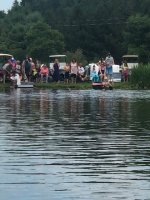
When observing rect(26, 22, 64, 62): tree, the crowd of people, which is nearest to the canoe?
the crowd of people

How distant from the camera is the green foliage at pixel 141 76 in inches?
1801

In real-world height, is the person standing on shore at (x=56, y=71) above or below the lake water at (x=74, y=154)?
above

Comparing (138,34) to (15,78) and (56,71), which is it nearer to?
(56,71)

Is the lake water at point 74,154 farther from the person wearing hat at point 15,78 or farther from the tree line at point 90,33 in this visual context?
the tree line at point 90,33

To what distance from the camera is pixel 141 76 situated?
46031mm

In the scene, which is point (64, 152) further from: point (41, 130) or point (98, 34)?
point (98, 34)

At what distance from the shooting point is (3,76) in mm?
47625

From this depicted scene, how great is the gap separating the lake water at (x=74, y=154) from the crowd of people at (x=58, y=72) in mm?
20348

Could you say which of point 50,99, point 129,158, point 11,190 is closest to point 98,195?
point 11,190

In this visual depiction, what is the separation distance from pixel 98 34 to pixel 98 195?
4758 inches

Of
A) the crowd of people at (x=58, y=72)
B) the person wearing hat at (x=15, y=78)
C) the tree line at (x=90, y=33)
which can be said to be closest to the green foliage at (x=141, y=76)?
the crowd of people at (x=58, y=72)

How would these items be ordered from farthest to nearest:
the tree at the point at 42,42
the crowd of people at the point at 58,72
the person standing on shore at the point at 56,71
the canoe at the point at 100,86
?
the tree at the point at 42,42 < the person standing on shore at the point at 56,71 < the crowd of people at the point at 58,72 < the canoe at the point at 100,86

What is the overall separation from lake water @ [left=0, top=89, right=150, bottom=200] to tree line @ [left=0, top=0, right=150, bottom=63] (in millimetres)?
84957

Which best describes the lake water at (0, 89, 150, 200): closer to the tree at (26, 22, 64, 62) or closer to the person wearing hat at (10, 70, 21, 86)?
the person wearing hat at (10, 70, 21, 86)
